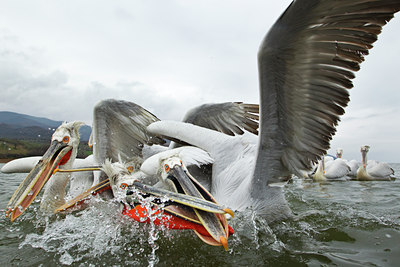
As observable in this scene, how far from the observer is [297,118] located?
8.58 ft

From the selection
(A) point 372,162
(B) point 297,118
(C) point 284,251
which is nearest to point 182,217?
(C) point 284,251

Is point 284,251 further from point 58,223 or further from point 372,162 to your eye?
point 372,162

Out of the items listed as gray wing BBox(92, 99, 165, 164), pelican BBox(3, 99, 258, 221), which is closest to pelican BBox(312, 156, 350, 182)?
pelican BBox(3, 99, 258, 221)

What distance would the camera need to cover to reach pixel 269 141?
2.70m

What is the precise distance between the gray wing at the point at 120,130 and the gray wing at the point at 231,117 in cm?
68

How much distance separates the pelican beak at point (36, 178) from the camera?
9.64 ft

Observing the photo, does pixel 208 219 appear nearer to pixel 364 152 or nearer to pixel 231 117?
pixel 231 117

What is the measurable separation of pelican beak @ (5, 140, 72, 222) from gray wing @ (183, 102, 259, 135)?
2022 mm

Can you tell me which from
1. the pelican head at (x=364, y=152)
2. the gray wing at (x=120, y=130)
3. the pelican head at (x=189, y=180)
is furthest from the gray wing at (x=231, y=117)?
the pelican head at (x=364, y=152)

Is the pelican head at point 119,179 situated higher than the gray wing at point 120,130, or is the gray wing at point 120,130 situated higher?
the gray wing at point 120,130

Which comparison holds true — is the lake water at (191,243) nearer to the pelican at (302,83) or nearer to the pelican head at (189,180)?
the pelican head at (189,180)

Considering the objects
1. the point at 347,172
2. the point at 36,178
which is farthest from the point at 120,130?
the point at 347,172

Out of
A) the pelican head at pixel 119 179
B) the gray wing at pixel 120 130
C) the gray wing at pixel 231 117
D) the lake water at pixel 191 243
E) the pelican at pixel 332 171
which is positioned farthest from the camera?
the pelican at pixel 332 171

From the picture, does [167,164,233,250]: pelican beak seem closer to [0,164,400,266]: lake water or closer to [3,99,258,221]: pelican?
[0,164,400,266]: lake water
